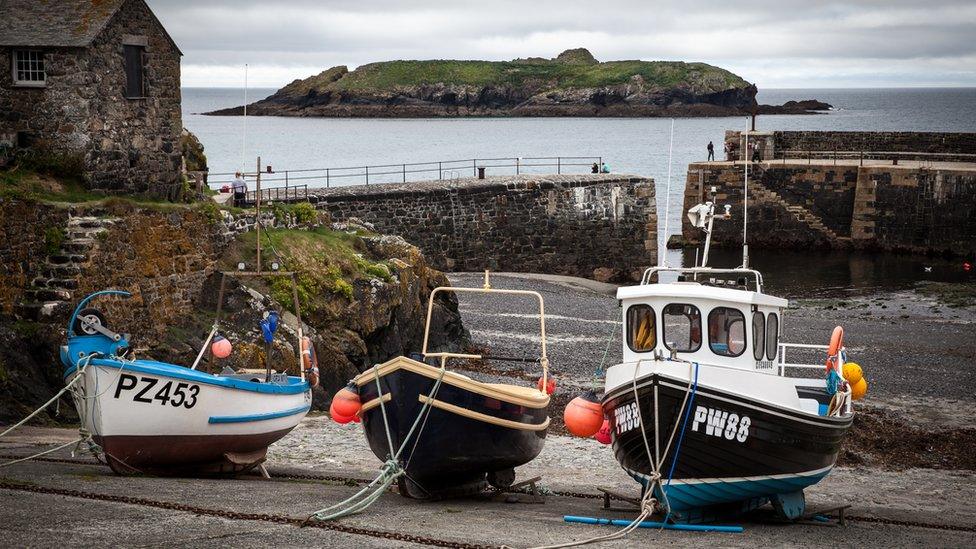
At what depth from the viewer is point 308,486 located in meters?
13.9

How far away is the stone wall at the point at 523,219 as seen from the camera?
34156 mm

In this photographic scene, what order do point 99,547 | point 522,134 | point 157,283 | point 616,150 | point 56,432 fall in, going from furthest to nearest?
point 522,134
point 616,150
point 157,283
point 56,432
point 99,547

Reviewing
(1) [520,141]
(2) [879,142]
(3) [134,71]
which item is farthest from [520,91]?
(3) [134,71]

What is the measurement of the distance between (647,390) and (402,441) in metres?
2.61

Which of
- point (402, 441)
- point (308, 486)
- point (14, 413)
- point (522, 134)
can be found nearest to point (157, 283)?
point (14, 413)

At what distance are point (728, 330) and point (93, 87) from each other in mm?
11195

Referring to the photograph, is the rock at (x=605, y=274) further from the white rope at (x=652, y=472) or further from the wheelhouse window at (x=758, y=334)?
the white rope at (x=652, y=472)

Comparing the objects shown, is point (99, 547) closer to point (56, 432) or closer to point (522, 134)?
point (56, 432)

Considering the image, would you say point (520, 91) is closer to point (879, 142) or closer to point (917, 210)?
point (879, 142)

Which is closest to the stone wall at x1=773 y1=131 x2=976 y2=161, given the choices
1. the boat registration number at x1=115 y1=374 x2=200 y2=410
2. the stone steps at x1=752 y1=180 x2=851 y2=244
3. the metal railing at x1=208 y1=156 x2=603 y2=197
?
the stone steps at x1=752 y1=180 x2=851 y2=244

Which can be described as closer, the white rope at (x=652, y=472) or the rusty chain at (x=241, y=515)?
the rusty chain at (x=241, y=515)

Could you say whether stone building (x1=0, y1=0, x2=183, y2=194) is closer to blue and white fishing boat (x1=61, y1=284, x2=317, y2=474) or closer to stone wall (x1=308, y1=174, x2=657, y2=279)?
blue and white fishing boat (x1=61, y1=284, x2=317, y2=474)

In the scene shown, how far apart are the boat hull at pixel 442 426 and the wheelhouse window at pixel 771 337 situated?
2.61 m

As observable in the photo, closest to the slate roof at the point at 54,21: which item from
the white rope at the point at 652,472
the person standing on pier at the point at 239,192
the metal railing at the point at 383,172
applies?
the person standing on pier at the point at 239,192
